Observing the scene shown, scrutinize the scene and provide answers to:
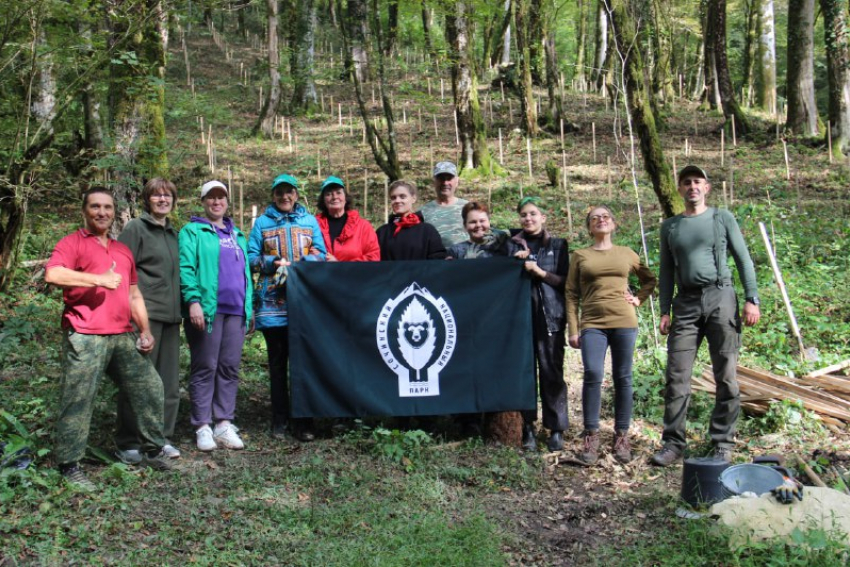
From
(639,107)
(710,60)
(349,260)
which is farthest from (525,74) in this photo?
Result: (349,260)

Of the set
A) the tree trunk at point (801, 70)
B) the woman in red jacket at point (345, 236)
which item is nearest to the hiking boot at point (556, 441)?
the woman in red jacket at point (345, 236)

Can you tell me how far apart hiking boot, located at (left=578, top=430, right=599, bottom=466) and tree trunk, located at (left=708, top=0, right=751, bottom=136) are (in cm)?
1615

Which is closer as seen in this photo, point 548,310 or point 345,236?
point 548,310

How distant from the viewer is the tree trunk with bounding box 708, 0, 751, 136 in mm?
19641

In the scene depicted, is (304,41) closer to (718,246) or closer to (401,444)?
(401,444)

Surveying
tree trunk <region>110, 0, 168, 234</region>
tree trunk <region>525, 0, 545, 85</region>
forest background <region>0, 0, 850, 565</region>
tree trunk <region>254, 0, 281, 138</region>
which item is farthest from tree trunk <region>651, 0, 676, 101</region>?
tree trunk <region>110, 0, 168, 234</region>

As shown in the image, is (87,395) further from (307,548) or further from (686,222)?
(686,222)

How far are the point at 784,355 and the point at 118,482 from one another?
6.75 metres

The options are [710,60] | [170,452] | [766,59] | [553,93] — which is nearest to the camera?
[170,452]

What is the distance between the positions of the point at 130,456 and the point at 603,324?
363cm

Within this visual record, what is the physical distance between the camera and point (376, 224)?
13.3 metres

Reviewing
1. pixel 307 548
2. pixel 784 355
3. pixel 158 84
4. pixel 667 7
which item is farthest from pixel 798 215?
pixel 667 7

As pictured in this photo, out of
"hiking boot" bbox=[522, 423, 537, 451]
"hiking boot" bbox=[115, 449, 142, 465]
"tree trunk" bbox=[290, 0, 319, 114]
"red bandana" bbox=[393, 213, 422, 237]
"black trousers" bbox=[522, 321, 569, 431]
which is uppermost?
"tree trunk" bbox=[290, 0, 319, 114]

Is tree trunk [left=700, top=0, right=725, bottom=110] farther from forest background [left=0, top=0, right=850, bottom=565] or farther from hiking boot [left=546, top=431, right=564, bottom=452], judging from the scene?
hiking boot [left=546, top=431, right=564, bottom=452]
